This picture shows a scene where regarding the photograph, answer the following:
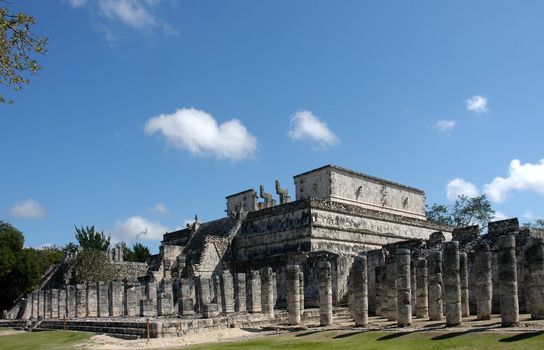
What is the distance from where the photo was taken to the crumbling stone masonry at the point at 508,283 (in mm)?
12414

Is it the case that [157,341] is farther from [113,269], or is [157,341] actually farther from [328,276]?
[113,269]

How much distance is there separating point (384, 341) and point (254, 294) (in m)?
9.93

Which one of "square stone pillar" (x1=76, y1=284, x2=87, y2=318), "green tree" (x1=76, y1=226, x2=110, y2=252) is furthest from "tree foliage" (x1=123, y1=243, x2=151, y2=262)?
"square stone pillar" (x1=76, y1=284, x2=87, y2=318)

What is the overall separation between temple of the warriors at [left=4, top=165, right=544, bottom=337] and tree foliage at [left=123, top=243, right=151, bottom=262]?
8.49 m

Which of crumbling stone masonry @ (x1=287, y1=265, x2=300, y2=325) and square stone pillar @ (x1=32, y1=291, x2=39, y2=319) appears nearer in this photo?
crumbling stone masonry @ (x1=287, y1=265, x2=300, y2=325)

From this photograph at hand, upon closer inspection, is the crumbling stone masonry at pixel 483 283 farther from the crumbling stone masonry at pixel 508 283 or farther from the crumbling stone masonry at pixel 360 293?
the crumbling stone masonry at pixel 360 293

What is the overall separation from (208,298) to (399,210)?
59.6ft

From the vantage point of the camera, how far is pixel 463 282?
17547 mm

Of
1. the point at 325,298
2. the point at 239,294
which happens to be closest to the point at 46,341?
the point at 239,294

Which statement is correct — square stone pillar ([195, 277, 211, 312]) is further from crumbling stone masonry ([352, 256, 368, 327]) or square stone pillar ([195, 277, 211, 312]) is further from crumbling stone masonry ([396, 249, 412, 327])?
crumbling stone masonry ([396, 249, 412, 327])

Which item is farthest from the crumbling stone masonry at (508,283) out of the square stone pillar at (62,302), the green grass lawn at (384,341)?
the square stone pillar at (62,302)

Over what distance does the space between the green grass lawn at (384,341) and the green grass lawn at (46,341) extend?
0.03m

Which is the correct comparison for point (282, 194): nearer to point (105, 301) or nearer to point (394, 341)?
point (105, 301)

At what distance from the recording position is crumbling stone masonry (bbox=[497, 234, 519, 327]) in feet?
40.7
